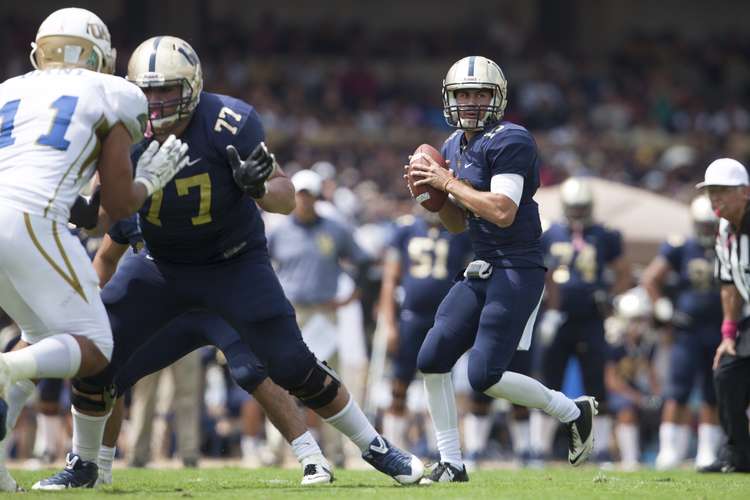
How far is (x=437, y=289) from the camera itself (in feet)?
33.5

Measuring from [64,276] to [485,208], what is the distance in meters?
2.01

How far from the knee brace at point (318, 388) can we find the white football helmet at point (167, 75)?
1222mm

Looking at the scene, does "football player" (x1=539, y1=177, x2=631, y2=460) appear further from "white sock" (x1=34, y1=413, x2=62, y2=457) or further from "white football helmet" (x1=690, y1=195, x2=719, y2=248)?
"white sock" (x1=34, y1=413, x2=62, y2=457)

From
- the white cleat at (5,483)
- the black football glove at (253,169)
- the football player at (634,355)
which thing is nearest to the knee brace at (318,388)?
the black football glove at (253,169)

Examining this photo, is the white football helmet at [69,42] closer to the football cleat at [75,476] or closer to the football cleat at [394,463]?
the football cleat at [75,476]

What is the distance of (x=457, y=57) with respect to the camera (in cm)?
2373

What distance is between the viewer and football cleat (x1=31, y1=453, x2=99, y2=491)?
6.08 m

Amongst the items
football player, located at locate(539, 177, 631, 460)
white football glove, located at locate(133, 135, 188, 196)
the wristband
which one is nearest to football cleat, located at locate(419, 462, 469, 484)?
white football glove, located at locate(133, 135, 188, 196)

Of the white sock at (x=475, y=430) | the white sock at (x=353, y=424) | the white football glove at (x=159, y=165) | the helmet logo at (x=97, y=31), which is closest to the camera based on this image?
the white football glove at (x=159, y=165)

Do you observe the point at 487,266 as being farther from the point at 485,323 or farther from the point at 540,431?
the point at 540,431

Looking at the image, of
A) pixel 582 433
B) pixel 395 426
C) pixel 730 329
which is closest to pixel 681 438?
pixel 395 426

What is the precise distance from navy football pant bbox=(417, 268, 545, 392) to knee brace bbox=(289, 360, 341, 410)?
2.15ft

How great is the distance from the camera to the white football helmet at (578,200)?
34.2ft

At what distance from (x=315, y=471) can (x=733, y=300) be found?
2949 millimetres
